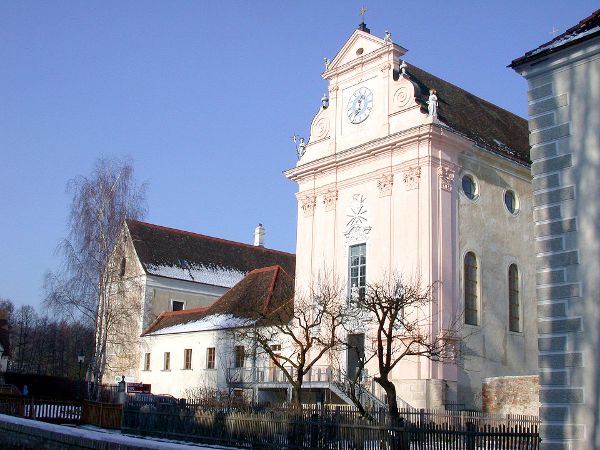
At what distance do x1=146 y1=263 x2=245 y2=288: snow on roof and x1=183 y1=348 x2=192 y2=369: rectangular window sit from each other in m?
8.83

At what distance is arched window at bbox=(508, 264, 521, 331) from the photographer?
112 ft

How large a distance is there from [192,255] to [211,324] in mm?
14011

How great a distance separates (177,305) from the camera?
50.8 meters

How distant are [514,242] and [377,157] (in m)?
7.23

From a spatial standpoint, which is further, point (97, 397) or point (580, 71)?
point (97, 397)

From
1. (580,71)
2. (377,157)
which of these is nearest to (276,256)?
(377,157)

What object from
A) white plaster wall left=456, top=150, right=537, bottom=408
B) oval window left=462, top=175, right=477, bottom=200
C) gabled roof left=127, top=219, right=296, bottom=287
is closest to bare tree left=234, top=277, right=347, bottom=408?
white plaster wall left=456, top=150, right=537, bottom=408

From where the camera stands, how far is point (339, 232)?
3581 cm

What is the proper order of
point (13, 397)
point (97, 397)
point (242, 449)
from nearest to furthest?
point (242, 449), point (13, 397), point (97, 397)

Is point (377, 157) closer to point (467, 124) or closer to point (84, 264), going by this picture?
point (467, 124)

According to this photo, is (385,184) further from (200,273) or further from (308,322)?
(200,273)

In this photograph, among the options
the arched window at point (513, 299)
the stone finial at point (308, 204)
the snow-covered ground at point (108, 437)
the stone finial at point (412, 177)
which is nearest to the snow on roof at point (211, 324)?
the stone finial at point (308, 204)

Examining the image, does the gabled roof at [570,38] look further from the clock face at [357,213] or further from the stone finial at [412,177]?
the clock face at [357,213]

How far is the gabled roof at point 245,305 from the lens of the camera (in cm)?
3922
